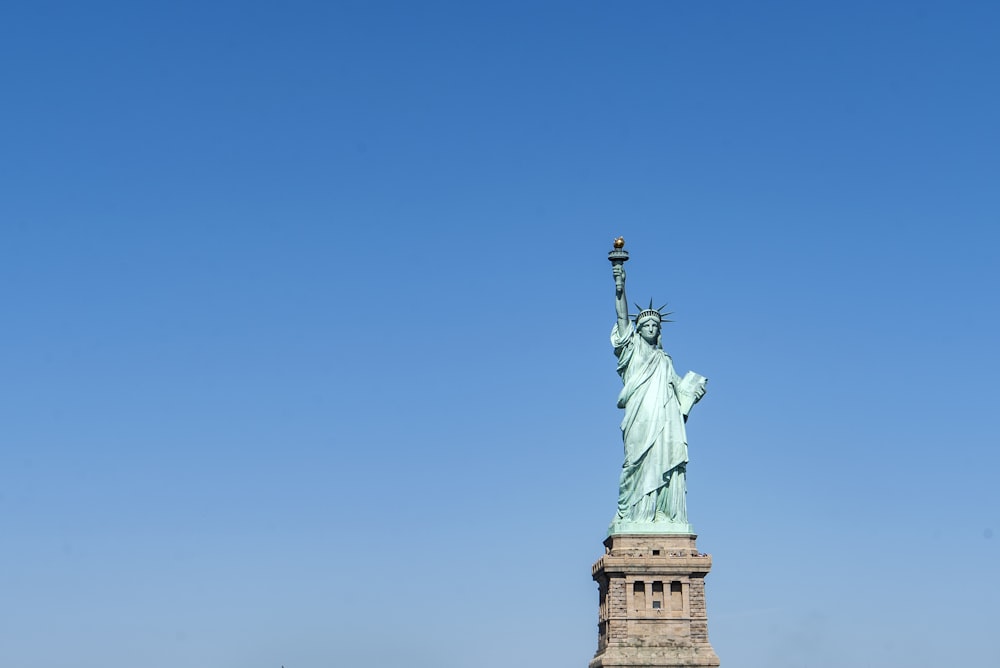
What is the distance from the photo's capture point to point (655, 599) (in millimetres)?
63781

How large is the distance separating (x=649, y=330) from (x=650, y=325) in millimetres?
217

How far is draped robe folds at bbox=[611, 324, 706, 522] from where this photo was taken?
65.1 m

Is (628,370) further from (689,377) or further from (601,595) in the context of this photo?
(601,595)

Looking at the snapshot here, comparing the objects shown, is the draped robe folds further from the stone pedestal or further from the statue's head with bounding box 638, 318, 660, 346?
the stone pedestal

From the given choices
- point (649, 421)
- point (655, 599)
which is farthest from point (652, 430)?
point (655, 599)

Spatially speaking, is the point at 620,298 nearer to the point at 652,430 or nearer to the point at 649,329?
the point at 649,329

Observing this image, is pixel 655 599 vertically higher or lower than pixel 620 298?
lower

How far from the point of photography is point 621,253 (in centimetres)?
6738

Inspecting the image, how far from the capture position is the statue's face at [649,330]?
66.8 m

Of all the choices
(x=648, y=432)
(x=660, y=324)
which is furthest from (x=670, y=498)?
(x=660, y=324)

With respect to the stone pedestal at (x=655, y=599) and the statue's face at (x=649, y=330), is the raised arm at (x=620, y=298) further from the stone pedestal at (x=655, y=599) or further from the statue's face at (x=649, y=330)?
the stone pedestal at (x=655, y=599)

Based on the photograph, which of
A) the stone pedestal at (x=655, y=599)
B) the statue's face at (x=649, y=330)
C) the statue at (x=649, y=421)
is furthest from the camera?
the statue's face at (x=649, y=330)

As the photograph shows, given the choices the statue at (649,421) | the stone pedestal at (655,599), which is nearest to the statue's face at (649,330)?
the statue at (649,421)

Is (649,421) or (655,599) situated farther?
(649,421)
